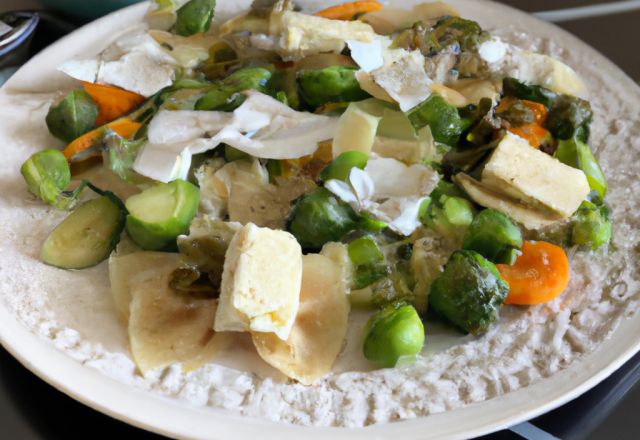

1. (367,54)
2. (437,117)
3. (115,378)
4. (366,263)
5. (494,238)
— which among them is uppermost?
(367,54)

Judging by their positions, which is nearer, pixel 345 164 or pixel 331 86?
pixel 345 164

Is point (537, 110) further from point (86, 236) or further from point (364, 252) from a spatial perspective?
point (86, 236)

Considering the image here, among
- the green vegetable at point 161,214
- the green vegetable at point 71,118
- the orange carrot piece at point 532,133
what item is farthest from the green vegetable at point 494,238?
the green vegetable at point 71,118

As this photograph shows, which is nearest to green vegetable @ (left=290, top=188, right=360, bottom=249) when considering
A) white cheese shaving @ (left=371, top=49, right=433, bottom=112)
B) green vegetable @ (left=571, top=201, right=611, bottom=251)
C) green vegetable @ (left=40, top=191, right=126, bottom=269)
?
white cheese shaving @ (left=371, top=49, right=433, bottom=112)

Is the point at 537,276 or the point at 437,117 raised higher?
the point at 437,117

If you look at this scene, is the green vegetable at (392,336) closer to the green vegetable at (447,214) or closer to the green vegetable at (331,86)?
the green vegetable at (447,214)

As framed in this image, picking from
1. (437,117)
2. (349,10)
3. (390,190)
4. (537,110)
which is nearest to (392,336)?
(390,190)
